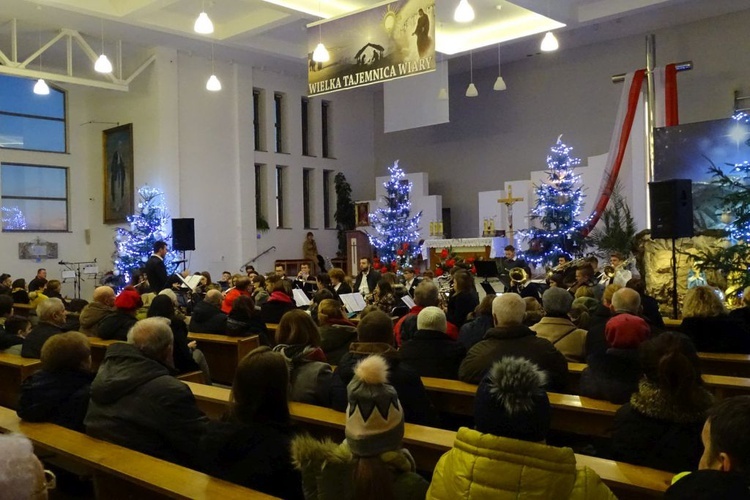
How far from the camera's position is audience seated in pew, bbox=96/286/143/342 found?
588 centimetres

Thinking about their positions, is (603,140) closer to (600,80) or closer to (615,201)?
(600,80)

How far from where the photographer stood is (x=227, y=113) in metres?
16.1

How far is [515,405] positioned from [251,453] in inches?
41.1

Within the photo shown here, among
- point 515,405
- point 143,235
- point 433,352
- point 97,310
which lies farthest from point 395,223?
point 515,405

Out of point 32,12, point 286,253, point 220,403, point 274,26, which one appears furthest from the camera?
point 286,253

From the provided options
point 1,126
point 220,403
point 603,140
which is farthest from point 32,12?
point 603,140

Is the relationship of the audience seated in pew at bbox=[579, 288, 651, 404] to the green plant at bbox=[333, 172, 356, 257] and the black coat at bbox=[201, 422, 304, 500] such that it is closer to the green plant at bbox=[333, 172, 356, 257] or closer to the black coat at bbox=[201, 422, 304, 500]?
the black coat at bbox=[201, 422, 304, 500]

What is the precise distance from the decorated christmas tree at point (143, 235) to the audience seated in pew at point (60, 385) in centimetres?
1091

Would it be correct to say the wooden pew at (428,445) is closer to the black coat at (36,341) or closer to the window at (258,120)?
the black coat at (36,341)

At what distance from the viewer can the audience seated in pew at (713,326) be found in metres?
4.55

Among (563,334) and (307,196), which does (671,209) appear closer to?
(563,334)

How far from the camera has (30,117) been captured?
15.4m

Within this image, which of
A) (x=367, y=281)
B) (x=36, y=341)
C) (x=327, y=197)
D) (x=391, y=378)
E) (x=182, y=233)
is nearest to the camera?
(x=391, y=378)

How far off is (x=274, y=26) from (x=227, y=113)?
11.2 ft
